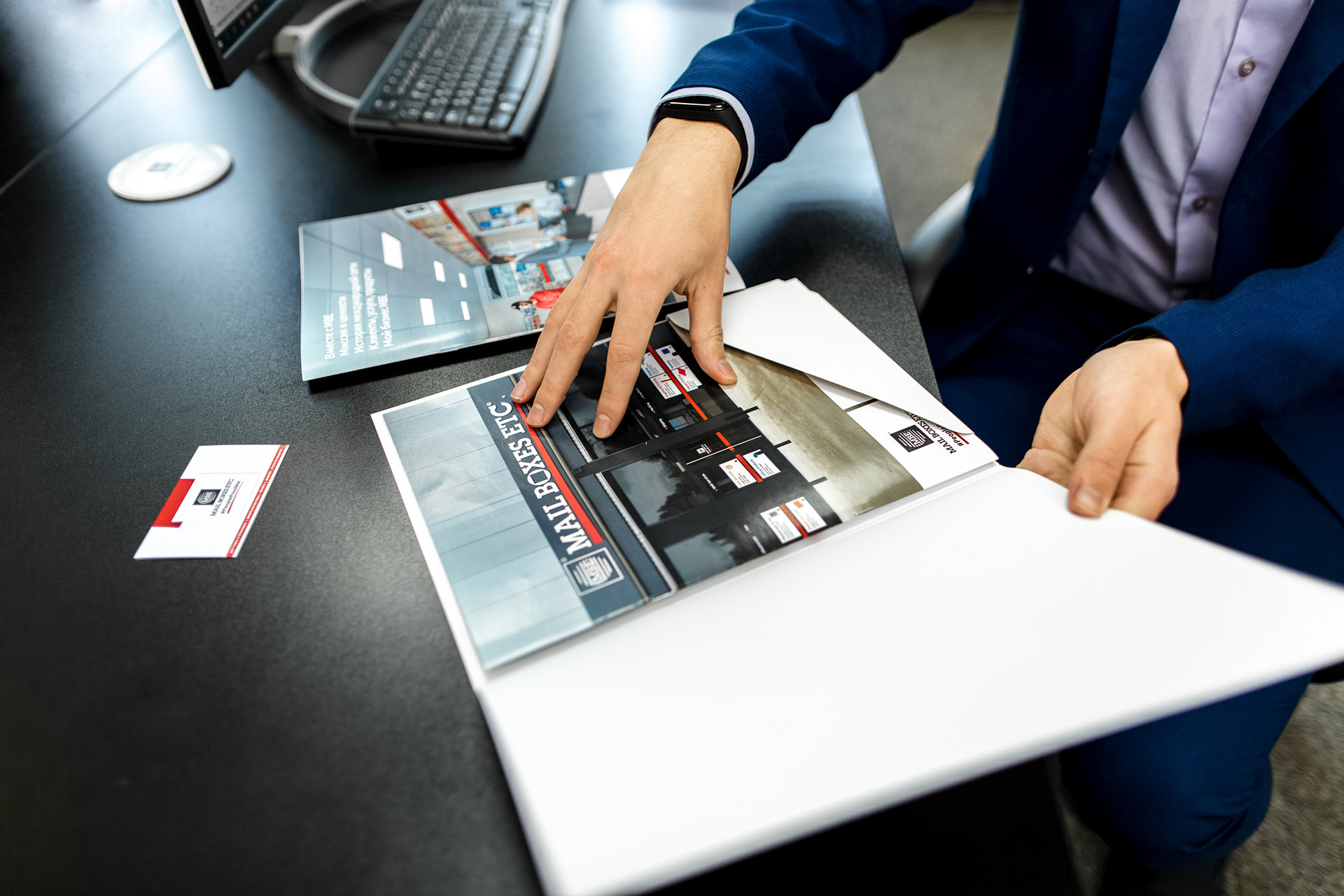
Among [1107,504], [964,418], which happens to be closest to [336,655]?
[1107,504]

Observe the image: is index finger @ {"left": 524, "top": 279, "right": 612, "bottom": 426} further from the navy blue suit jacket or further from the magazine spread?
the navy blue suit jacket

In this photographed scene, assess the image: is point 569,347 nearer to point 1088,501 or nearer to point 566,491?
point 566,491

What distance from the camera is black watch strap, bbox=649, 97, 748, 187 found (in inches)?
24.8

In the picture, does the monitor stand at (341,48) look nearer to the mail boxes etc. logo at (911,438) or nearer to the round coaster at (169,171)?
the round coaster at (169,171)

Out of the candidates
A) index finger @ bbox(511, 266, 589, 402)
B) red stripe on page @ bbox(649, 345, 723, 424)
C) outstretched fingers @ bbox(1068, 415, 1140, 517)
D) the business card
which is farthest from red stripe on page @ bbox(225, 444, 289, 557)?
outstretched fingers @ bbox(1068, 415, 1140, 517)

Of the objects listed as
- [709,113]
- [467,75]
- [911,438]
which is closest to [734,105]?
[709,113]

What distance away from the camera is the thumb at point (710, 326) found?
0.53 metres

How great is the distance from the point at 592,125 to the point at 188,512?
2.04ft

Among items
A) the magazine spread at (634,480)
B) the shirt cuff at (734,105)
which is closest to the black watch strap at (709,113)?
the shirt cuff at (734,105)

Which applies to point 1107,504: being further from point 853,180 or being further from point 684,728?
point 853,180

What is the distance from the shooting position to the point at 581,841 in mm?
311

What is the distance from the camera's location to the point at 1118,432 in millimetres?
473

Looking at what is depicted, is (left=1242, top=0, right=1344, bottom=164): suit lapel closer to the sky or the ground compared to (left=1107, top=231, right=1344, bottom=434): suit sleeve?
closer to the sky

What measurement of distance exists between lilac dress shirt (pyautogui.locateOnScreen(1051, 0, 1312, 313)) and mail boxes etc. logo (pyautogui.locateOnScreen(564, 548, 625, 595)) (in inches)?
28.5
